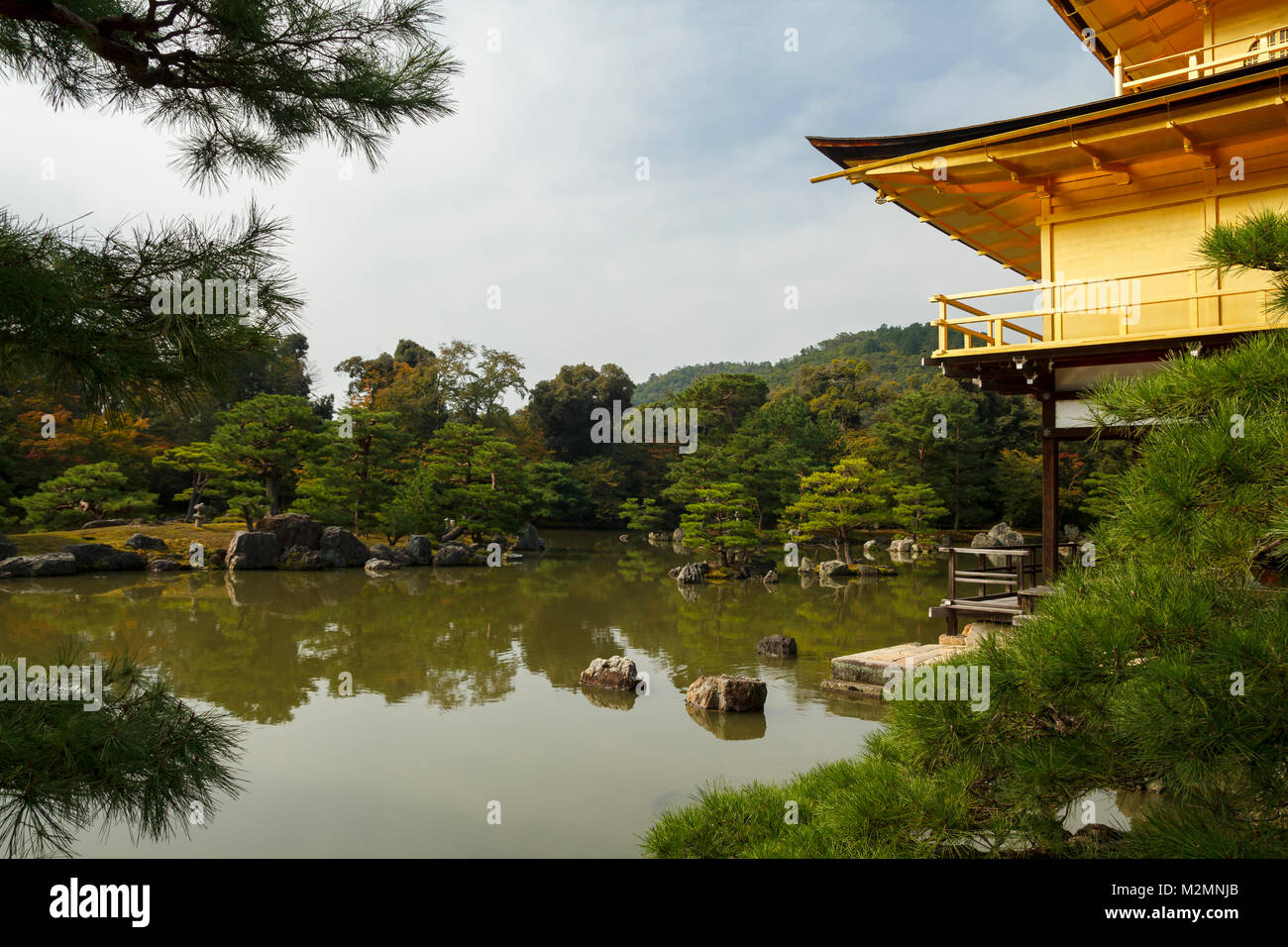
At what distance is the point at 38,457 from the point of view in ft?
58.4

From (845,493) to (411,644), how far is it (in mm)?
10711

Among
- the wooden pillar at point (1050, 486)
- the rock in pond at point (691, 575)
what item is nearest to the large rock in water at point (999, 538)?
the rock in pond at point (691, 575)

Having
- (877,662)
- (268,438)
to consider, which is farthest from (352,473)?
(877,662)

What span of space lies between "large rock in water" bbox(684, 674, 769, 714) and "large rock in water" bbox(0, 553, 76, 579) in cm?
1241

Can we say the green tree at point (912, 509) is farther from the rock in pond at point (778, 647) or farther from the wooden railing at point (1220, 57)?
the wooden railing at point (1220, 57)

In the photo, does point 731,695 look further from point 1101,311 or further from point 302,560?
point 302,560

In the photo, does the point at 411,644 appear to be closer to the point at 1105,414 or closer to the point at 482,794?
the point at 482,794

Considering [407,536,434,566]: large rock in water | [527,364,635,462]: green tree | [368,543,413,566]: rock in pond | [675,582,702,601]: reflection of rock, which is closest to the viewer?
[675,582,702,601]: reflection of rock

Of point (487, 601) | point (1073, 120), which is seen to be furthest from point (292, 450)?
point (1073, 120)

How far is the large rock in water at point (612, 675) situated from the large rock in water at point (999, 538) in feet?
47.6

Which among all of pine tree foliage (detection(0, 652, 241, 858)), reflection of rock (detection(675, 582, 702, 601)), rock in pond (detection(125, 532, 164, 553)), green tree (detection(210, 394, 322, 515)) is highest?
green tree (detection(210, 394, 322, 515))

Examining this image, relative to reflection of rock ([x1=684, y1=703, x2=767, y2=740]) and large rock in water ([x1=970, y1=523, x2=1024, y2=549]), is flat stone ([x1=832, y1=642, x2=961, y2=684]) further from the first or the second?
large rock in water ([x1=970, y1=523, x2=1024, y2=549])

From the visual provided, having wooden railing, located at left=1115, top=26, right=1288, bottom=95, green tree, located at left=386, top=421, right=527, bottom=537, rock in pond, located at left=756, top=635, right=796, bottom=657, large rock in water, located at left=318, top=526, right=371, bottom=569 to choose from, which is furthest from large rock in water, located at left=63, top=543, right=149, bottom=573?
wooden railing, located at left=1115, top=26, right=1288, bottom=95

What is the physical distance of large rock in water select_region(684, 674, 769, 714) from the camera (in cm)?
593
